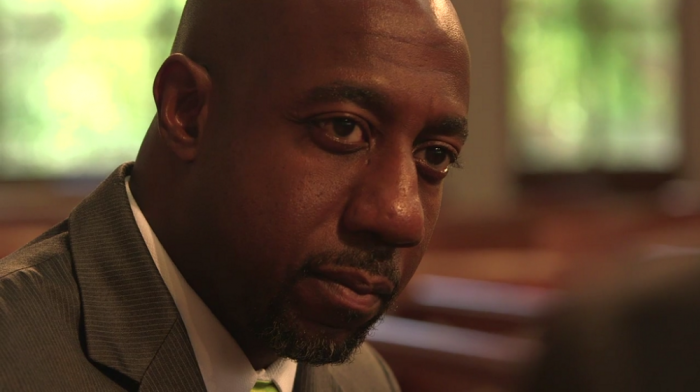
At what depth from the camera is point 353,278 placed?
1.73 metres

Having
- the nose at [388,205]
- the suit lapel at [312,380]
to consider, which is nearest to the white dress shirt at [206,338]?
the suit lapel at [312,380]

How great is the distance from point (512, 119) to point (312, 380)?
28.0 feet

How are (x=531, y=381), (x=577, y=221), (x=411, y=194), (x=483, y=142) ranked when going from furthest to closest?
1. (x=483, y=142)
2. (x=577, y=221)
3. (x=411, y=194)
4. (x=531, y=381)

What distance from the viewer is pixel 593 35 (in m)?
10.6

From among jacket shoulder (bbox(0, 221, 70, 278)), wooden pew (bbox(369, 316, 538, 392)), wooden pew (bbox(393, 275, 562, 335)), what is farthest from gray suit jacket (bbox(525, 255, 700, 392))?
wooden pew (bbox(393, 275, 562, 335))

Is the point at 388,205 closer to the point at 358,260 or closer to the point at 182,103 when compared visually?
the point at 358,260

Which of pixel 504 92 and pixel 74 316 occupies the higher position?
pixel 504 92

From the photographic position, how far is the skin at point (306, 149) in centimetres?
173

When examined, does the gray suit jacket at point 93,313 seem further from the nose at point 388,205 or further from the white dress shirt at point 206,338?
the nose at point 388,205

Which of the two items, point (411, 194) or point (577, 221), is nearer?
point (411, 194)

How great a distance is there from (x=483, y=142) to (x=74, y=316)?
28.9 ft

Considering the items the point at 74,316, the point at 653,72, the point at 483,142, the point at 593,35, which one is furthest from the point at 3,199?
the point at 74,316

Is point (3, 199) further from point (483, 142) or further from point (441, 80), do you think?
point (441, 80)

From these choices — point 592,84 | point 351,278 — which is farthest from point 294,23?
point 592,84
